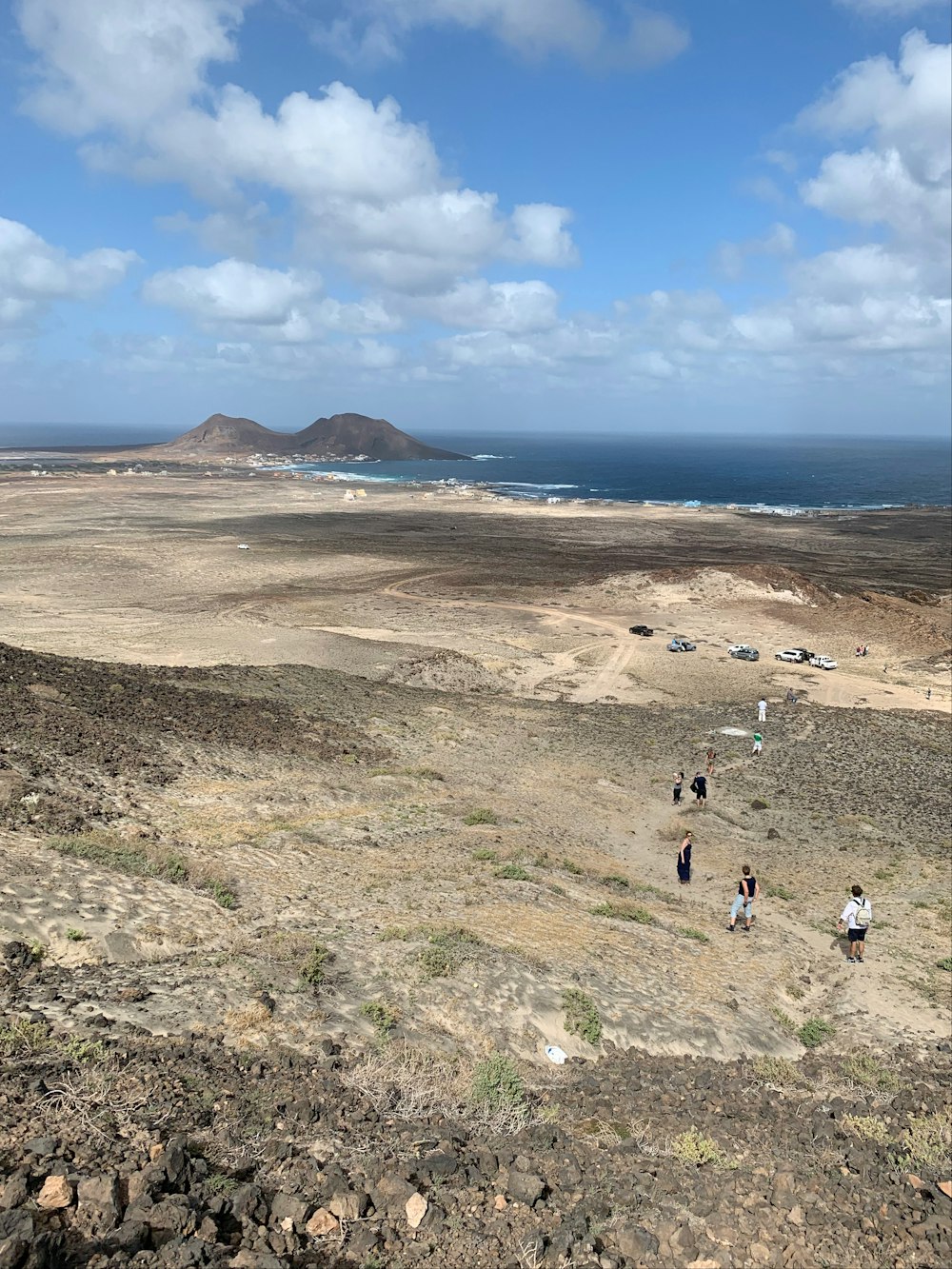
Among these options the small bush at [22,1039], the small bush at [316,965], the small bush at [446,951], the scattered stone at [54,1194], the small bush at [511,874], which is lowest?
the small bush at [511,874]

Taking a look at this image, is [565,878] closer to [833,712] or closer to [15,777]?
[15,777]

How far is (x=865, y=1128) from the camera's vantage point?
9047 millimetres

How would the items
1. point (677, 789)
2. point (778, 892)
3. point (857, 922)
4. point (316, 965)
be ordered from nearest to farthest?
point (316, 965)
point (857, 922)
point (778, 892)
point (677, 789)

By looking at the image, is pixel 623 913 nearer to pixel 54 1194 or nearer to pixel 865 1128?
pixel 865 1128

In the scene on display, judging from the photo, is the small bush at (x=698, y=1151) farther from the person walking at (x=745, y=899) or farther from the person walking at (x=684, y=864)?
the person walking at (x=684, y=864)

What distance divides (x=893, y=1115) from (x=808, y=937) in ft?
20.3

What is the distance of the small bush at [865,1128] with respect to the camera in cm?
890

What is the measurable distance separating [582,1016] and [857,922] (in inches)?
260

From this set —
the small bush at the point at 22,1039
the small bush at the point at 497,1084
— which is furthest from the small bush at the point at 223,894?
the small bush at the point at 497,1084

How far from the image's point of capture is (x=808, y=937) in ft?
50.9

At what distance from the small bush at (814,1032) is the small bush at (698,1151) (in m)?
4.37

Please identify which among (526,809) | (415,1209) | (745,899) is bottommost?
(526,809)

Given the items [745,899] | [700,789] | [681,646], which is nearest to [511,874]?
[745,899]

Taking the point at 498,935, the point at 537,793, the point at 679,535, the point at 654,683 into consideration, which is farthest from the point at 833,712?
the point at 679,535
